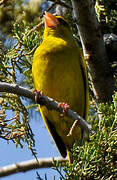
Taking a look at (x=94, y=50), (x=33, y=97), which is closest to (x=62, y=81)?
(x=94, y=50)

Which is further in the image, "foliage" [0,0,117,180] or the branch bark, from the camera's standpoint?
the branch bark

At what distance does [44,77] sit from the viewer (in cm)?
362

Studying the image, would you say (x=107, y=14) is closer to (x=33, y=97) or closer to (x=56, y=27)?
(x=56, y=27)

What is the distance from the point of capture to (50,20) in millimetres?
4059

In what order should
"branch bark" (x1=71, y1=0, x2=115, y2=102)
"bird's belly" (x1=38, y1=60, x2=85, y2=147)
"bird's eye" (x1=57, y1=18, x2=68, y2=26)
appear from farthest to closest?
"bird's eye" (x1=57, y1=18, x2=68, y2=26), "bird's belly" (x1=38, y1=60, x2=85, y2=147), "branch bark" (x1=71, y1=0, x2=115, y2=102)

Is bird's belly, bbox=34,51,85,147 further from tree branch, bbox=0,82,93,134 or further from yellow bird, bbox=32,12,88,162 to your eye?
tree branch, bbox=0,82,93,134

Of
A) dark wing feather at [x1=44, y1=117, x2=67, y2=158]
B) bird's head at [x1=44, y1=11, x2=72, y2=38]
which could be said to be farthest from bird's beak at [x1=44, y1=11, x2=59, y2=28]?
dark wing feather at [x1=44, y1=117, x2=67, y2=158]

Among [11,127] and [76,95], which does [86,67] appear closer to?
[76,95]

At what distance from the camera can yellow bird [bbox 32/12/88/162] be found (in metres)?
3.60

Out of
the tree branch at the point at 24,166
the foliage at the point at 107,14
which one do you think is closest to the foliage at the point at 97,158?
the tree branch at the point at 24,166

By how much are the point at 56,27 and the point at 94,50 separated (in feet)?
2.96

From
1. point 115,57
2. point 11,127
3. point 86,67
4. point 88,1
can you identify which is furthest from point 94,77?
point 11,127

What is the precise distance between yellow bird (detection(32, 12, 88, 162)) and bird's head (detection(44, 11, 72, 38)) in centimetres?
24

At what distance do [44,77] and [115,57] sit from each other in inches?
28.7
